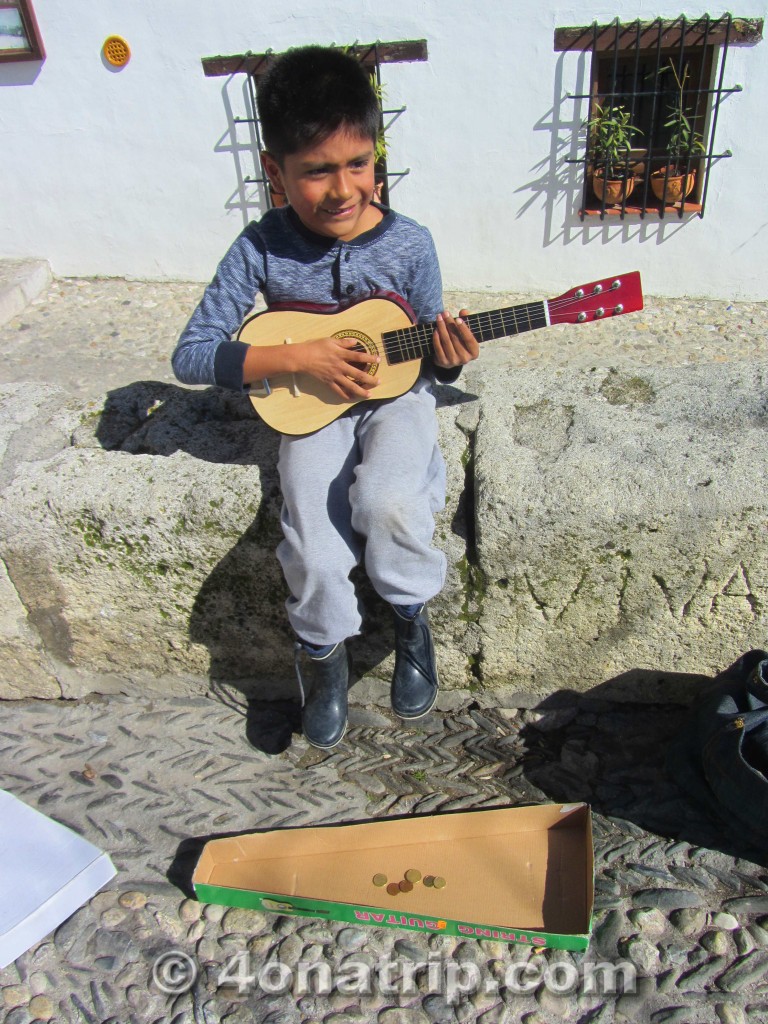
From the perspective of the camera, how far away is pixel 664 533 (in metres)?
2.15

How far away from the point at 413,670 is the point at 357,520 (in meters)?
0.48

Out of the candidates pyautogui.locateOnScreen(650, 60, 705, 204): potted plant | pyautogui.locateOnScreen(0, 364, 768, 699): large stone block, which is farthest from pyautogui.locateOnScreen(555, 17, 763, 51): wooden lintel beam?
pyautogui.locateOnScreen(0, 364, 768, 699): large stone block

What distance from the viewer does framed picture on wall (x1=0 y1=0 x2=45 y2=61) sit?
5.58m

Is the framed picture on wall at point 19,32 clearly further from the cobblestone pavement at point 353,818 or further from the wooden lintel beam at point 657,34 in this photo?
the cobblestone pavement at point 353,818

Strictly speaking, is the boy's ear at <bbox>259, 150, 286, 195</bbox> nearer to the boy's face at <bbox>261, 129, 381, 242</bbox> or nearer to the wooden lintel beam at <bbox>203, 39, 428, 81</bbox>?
the boy's face at <bbox>261, 129, 381, 242</bbox>

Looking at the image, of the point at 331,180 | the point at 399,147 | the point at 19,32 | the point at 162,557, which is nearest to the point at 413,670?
the point at 162,557

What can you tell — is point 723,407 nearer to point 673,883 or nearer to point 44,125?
point 673,883

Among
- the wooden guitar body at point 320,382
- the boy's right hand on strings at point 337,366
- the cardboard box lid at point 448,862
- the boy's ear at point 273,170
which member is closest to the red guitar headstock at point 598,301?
the wooden guitar body at point 320,382

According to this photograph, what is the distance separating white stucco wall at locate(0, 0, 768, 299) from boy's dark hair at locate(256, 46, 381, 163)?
3.83 metres

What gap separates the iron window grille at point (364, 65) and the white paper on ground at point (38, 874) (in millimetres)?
4298

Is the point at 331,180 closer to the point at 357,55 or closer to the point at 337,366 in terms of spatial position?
the point at 337,366

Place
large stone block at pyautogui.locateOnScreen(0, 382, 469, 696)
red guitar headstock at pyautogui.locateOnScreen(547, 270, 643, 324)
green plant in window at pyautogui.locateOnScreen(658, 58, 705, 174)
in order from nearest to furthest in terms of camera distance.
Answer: red guitar headstock at pyautogui.locateOnScreen(547, 270, 643, 324)
large stone block at pyautogui.locateOnScreen(0, 382, 469, 696)
green plant in window at pyautogui.locateOnScreen(658, 58, 705, 174)

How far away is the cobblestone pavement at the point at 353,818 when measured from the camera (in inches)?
71.9

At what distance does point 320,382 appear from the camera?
228 centimetres
